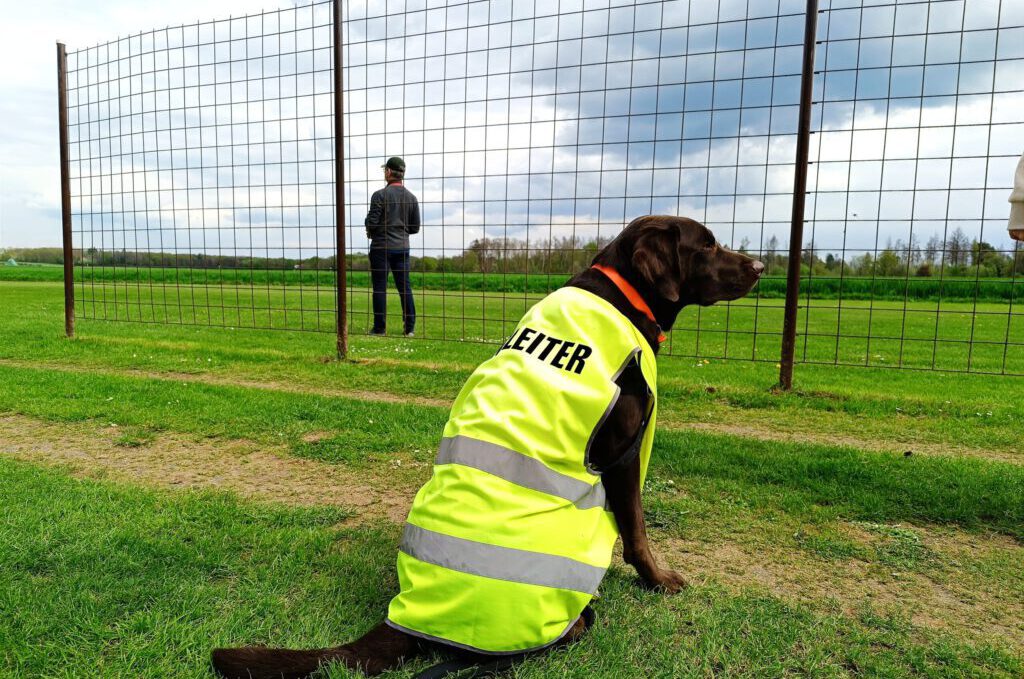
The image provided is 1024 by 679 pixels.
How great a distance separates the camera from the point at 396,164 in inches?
321

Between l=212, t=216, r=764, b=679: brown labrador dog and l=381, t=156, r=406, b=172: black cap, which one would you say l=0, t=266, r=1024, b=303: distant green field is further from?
l=212, t=216, r=764, b=679: brown labrador dog

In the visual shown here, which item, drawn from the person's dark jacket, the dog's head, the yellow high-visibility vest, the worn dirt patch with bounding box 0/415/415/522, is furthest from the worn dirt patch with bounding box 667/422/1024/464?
the person's dark jacket

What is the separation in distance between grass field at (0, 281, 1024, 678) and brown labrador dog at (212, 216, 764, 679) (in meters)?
0.09

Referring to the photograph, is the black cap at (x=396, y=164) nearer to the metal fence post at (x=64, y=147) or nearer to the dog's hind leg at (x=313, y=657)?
the metal fence post at (x=64, y=147)

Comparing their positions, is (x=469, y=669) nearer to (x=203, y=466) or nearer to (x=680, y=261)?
(x=680, y=261)

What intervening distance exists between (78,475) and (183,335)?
645 centimetres

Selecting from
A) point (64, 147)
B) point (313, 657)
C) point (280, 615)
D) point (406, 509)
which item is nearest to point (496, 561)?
point (313, 657)

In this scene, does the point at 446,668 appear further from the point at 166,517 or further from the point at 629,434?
the point at 166,517

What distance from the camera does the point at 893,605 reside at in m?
2.38

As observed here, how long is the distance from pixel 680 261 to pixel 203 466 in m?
3.02

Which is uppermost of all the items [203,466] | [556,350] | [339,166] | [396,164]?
[396,164]

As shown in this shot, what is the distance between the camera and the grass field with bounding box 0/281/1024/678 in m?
2.06

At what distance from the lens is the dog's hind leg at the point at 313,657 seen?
5.73ft

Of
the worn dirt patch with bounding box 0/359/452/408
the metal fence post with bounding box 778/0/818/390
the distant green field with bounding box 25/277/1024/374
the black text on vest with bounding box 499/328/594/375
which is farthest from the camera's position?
the distant green field with bounding box 25/277/1024/374
